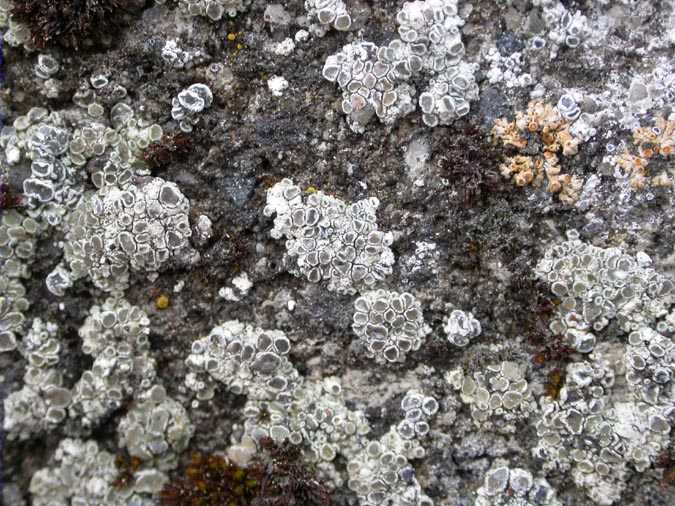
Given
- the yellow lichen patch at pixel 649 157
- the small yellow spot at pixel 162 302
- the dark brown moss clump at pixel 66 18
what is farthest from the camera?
the small yellow spot at pixel 162 302

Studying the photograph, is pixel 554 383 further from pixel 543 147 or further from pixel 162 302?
pixel 162 302

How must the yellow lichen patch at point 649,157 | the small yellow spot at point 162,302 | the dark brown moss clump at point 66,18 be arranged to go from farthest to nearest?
the small yellow spot at point 162,302 < the dark brown moss clump at point 66,18 < the yellow lichen patch at point 649,157

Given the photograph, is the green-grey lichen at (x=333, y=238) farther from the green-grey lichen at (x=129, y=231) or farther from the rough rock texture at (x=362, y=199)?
the green-grey lichen at (x=129, y=231)

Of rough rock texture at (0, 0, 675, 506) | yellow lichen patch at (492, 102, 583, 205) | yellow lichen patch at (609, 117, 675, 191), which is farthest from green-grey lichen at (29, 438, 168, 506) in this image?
yellow lichen patch at (609, 117, 675, 191)

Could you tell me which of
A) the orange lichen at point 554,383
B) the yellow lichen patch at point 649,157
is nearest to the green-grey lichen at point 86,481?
the orange lichen at point 554,383

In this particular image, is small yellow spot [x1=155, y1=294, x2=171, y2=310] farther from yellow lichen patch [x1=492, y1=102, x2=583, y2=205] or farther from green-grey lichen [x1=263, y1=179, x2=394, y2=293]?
yellow lichen patch [x1=492, y1=102, x2=583, y2=205]

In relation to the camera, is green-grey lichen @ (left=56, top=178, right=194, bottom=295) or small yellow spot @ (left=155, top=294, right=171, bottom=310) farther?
small yellow spot @ (left=155, top=294, right=171, bottom=310)

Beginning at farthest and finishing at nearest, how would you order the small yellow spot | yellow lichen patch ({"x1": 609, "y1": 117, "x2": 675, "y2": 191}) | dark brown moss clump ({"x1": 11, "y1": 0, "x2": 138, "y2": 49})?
the small yellow spot, dark brown moss clump ({"x1": 11, "y1": 0, "x2": 138, "y2": 49}), yellow lichen patch ({"x1": 609, "y1": 117, "x2": 675, "y2": 191})
